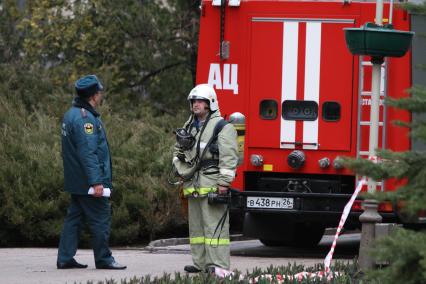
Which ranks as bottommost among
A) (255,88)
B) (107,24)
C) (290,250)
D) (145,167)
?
(290,250)

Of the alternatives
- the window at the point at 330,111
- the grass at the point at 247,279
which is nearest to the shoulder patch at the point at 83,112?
the grass at the point at 247,279

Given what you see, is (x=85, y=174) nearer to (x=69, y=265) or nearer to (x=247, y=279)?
(x=69, y=265)

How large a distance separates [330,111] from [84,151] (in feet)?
10.8

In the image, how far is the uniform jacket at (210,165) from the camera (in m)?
10.5

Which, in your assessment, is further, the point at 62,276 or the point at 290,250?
the point at 290,250

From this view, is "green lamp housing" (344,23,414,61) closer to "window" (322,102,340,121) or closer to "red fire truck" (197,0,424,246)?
"red fire truck" (197,0,424,246)

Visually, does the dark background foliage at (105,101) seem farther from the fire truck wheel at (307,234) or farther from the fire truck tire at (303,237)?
the fire truck wheel at (307,234)

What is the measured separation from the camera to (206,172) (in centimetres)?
1069

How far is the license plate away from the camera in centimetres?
1288

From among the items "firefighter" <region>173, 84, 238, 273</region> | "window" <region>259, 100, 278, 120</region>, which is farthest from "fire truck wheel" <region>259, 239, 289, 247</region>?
"firefighter" <region>173, 84, 238, 273</region>

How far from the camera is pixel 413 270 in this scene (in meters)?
5.61

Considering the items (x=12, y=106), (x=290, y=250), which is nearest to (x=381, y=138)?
(x=290, y=250)

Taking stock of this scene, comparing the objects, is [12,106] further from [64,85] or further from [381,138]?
[381,138]

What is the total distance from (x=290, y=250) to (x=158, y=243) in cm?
172
